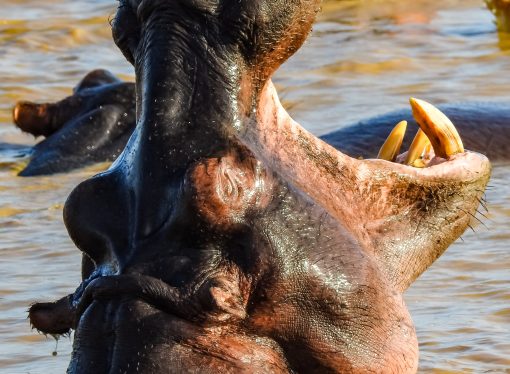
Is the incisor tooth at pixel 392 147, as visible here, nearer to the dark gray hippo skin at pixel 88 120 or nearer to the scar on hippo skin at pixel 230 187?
the scar on hippo skin at pixel 230 187

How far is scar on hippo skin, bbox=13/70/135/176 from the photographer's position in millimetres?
10047

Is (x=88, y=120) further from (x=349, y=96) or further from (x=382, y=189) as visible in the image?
(x=382, y=189)

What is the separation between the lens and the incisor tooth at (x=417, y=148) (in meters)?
3.91

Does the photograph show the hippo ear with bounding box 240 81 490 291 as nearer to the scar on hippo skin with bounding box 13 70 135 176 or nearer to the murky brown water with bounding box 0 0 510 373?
the murky brown water with bounding box 0 0 510 373

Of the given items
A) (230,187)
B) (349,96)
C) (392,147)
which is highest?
(230,187)

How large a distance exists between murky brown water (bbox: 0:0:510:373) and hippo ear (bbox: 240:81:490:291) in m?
1.45

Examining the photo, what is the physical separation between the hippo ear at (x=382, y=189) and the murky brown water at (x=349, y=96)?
4.75ft

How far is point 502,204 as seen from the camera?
7812 millimetres

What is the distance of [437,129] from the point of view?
387 cm

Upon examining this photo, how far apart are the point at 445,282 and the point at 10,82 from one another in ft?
23.7

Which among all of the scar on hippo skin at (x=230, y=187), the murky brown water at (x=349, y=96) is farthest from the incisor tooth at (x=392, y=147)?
the murky brown water at (x=349, y=96)

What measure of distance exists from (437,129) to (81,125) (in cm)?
673

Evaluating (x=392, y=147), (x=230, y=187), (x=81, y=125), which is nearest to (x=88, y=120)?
(x=81, y=125)

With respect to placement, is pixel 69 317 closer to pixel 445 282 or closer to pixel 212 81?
pixel 212 81
